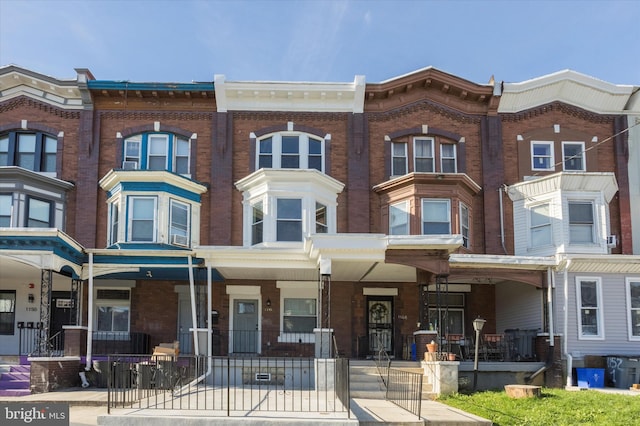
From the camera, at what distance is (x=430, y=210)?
2347 cm

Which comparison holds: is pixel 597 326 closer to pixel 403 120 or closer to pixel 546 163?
pixel 546 163

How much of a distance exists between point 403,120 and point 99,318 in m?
12.9

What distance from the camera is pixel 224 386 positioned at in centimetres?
1788

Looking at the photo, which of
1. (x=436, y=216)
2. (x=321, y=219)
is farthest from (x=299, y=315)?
(x=436, y=216)

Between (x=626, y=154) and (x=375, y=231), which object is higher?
(x=626, y=154)

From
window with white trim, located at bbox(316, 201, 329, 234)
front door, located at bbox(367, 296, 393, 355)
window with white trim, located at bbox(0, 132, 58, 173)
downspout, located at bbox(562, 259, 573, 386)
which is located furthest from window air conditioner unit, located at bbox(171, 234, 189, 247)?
downspout, located at bbox(562, 259, 573, 386)

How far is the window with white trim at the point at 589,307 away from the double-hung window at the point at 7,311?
1867 centimetres

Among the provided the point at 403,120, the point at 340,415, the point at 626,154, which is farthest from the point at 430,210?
A: the point at 340,415

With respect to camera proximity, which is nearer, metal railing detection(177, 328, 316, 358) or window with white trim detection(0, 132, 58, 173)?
metal railing detection(177, 328, 316, 358)

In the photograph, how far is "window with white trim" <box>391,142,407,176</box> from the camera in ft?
81.3

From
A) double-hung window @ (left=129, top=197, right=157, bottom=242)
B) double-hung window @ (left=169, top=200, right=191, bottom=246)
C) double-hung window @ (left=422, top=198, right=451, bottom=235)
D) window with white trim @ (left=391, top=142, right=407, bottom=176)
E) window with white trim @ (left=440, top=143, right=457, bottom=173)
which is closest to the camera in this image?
double-hung window @ (left=129, top=197, right=157, bottom=242)

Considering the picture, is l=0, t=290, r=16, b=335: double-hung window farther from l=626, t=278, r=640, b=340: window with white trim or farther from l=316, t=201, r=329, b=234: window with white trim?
l=626, t=278, r=640, b=340: window with white trim

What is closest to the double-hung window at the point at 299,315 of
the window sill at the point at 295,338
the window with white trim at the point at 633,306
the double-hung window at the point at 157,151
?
the window sill at the point at 295,338

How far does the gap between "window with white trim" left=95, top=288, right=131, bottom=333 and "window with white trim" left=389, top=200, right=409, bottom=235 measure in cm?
941
